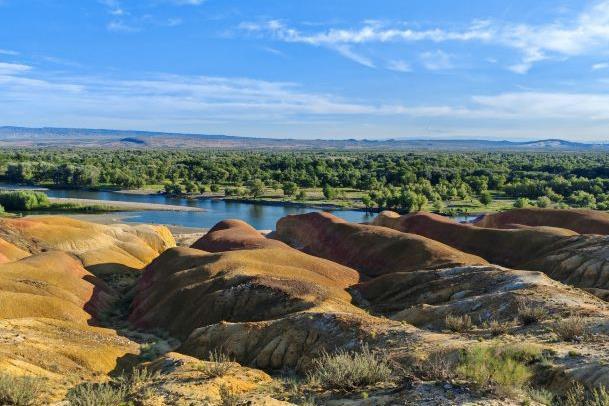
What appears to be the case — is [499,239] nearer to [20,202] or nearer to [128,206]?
[128,206]

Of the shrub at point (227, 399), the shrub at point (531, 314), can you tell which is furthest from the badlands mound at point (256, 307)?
the shrub at point (227, 399)

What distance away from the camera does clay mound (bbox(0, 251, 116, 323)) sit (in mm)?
31603

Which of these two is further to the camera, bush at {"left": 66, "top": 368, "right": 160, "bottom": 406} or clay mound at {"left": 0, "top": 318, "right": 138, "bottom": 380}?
clay mound at {"left": 0, "top": 318, "right": 138, "bottom": 380}

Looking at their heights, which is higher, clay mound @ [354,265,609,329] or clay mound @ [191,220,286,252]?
clay mound @ [354,265,609,329]

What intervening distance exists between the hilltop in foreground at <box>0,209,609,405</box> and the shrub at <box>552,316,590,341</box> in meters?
0.08

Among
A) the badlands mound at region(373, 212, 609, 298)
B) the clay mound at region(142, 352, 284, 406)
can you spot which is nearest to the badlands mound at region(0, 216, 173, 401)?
the clay mound at region(142, 352, 284, 406)

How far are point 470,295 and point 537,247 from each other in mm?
21282

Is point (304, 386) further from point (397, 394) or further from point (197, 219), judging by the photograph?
point (197, 219)

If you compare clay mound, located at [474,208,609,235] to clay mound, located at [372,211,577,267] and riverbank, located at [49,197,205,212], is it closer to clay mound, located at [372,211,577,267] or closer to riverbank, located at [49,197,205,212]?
clay mound, located at [372,211,577,267]

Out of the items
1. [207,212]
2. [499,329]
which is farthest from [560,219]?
[207,212]

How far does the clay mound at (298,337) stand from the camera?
21.1 m

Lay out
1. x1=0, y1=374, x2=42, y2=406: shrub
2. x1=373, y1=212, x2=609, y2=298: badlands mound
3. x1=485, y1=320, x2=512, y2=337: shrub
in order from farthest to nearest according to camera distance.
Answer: x1=373, y1=212, x2=609, y2=298: badlands mound < x1=485, y1=320, x2=512, y2=337: shrub < x1=0, y1=374, x2=42, y2=406: shrub

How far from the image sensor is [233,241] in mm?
57594

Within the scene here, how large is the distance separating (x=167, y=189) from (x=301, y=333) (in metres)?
121
